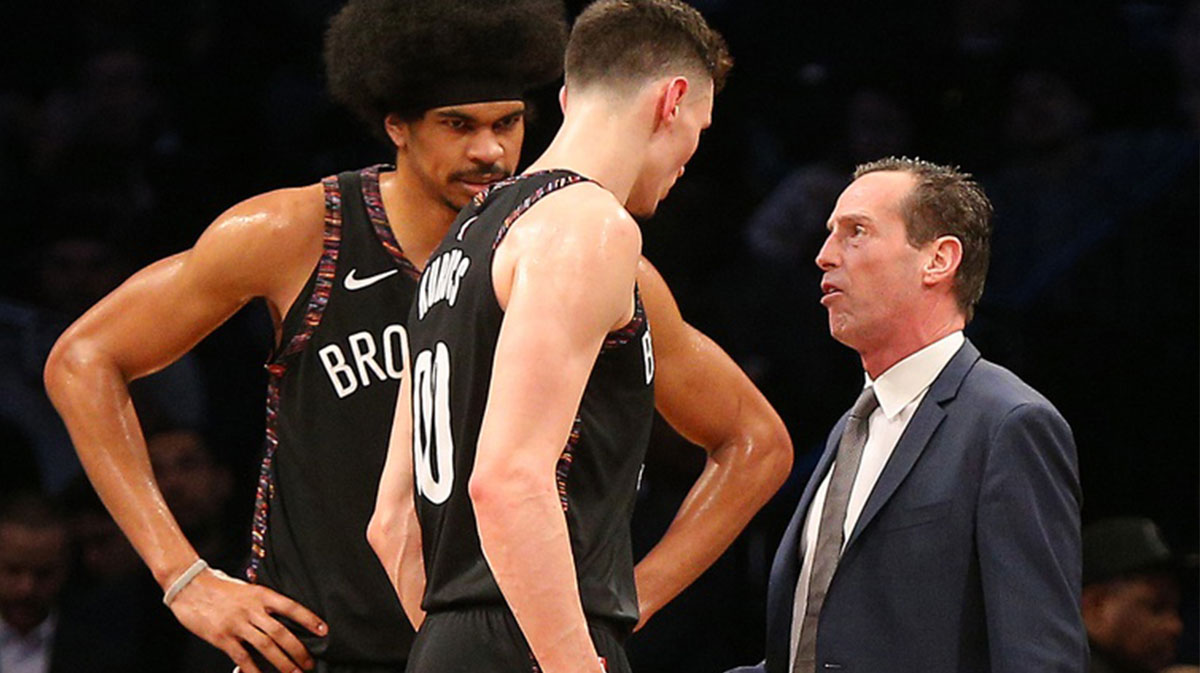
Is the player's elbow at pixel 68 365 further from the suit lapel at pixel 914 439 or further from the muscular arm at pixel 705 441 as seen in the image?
the suit lapel at pixel 914 439

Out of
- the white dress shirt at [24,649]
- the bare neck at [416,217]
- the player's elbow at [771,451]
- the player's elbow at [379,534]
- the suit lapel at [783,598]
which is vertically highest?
the bare neck at [416,217]

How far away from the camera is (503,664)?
7.61ft

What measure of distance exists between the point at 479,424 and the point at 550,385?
0.19m

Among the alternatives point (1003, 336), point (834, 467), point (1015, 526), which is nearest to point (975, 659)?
point (1015, 526)

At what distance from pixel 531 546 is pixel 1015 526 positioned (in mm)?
832

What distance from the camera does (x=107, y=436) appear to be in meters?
3.14

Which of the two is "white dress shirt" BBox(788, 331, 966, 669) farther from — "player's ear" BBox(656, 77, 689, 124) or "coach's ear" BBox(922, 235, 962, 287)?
"player's ear" BBox(656, 77, 689, 124)

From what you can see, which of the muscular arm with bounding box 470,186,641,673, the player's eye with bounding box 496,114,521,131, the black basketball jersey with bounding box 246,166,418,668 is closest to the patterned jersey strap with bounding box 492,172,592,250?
the muscular arm with bounding box 470,186,641,673

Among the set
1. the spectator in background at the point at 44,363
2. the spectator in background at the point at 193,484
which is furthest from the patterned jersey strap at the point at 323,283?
the spectator in background at the point at 44,363

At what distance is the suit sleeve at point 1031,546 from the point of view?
2.62 metres

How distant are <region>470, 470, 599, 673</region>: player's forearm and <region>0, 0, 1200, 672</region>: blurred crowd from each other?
265 cm

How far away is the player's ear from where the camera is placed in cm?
248

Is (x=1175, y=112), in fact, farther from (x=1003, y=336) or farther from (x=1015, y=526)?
(x=1015, y=526)

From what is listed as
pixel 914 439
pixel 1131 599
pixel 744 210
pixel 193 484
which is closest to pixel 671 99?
pixel 914 439
